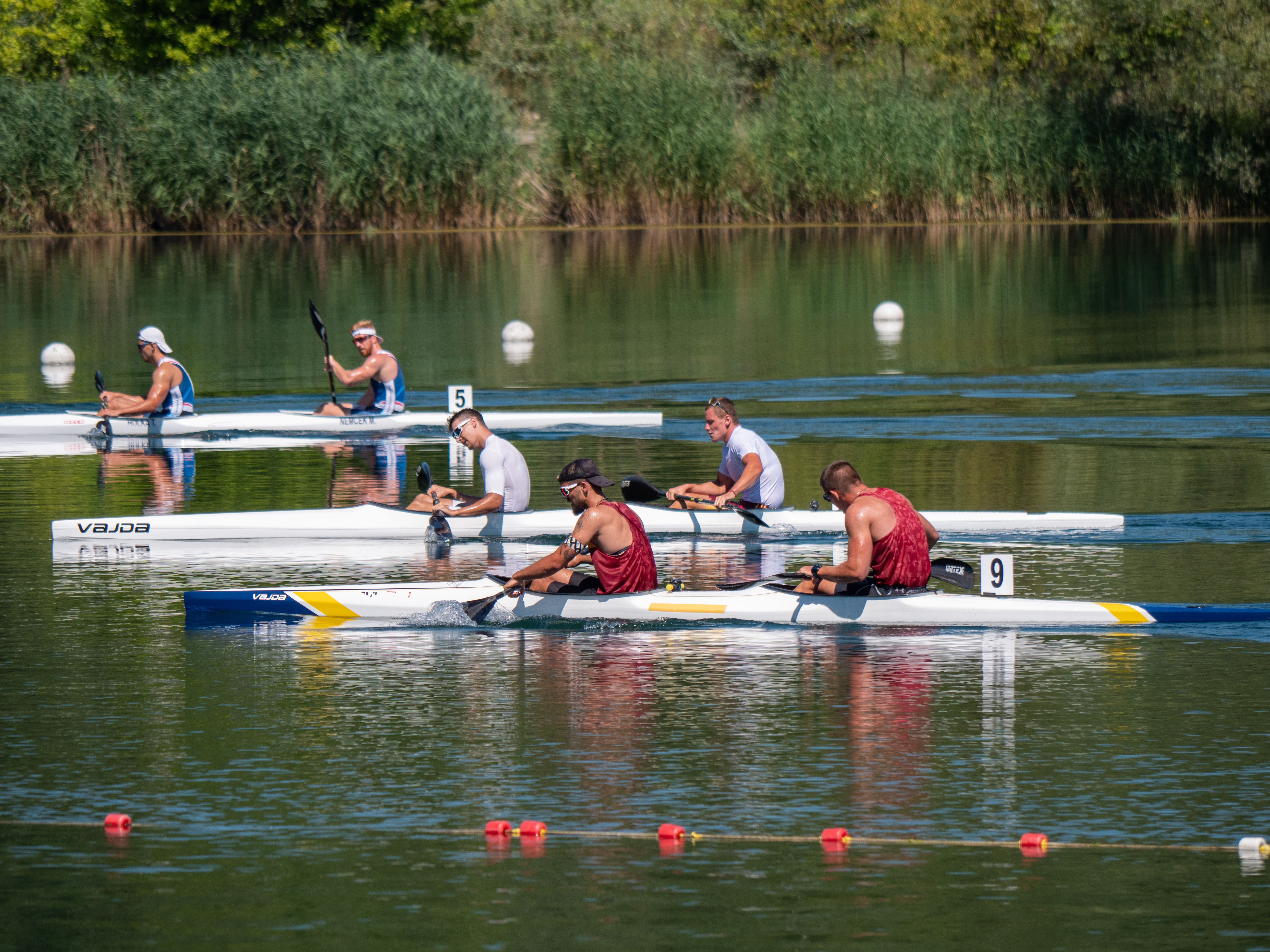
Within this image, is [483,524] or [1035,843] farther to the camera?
[483,524]

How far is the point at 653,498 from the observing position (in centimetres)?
1502

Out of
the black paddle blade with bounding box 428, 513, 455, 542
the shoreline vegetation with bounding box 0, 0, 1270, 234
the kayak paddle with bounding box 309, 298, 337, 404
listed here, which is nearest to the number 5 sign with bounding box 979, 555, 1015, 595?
the black paddle blade with bounding box 428, 513, 455, 542

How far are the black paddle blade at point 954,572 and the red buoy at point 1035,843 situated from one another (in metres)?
4.47

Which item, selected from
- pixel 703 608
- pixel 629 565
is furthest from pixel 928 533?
pixel 629 565

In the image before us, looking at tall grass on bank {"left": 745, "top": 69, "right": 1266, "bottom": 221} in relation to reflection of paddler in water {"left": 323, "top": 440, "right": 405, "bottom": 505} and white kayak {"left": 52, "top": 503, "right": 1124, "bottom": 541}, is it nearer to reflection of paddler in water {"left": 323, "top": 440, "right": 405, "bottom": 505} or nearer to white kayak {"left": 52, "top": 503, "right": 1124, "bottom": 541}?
reflection of paddler in water {"left": 323, "top": 440, "right": 405, "bottom": 505}

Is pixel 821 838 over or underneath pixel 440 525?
underneath

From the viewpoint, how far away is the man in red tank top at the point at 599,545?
12.6 m

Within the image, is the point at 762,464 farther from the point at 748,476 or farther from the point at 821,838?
the point at 821,838

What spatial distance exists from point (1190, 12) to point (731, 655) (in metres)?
43.2

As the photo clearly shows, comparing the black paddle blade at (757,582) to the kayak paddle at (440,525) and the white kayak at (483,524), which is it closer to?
the white kayak at (483,524)

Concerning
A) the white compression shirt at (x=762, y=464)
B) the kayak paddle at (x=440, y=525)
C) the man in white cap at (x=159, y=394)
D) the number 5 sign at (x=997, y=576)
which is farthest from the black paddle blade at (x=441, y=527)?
the man in white cap at (x=159, y=394)

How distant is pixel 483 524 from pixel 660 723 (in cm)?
599

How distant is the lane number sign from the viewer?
20250 mm

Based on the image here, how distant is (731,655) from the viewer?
39.1ft
